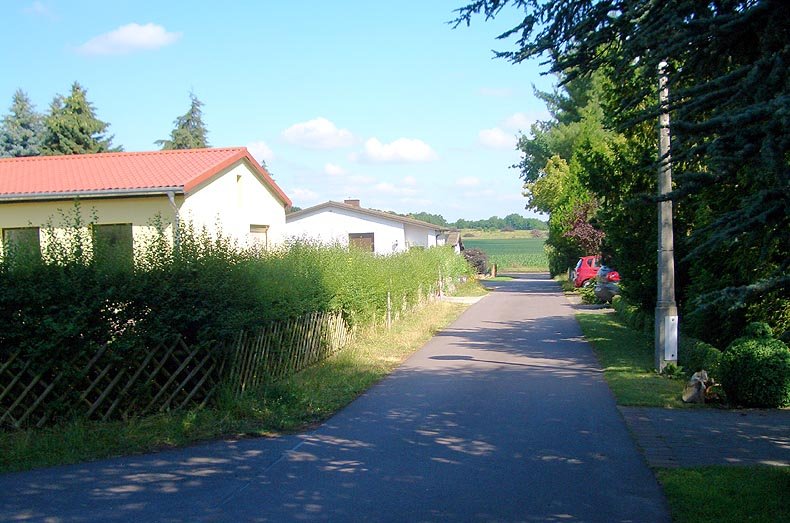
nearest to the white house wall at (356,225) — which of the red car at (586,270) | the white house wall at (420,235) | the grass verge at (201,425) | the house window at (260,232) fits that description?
the white house wall at (420,235)

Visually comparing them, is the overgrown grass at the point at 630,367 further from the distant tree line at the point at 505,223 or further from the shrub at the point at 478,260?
the distant tree line at the point at 505,223

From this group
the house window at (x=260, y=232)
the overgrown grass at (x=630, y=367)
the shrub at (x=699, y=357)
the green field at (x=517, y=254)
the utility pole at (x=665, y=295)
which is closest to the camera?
the overgrown grass at (x=630, y=367)

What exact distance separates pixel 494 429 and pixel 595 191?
1028cm

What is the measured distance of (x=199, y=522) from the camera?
613cm

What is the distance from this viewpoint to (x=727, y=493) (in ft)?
21.1

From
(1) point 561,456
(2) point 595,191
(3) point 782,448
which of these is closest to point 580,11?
(1) point 561,456

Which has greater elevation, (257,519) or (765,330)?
(765,330)

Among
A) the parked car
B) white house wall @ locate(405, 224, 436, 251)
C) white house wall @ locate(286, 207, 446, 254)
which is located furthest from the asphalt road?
white house wall @ locate(405, 224, 436, 251)

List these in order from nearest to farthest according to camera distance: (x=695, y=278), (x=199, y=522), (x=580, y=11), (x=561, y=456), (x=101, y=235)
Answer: (x=199, y=522)
(x=580, y=11)
(x=561, y=456)
(x=101, y=235)
(x=695, y=278)

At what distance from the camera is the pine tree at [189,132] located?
2137 inches

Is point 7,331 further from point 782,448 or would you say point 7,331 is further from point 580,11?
point 782,448

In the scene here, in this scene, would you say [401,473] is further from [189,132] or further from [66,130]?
[189,132]

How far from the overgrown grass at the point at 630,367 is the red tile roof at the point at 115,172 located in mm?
10883

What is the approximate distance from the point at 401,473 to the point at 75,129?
39.4m
